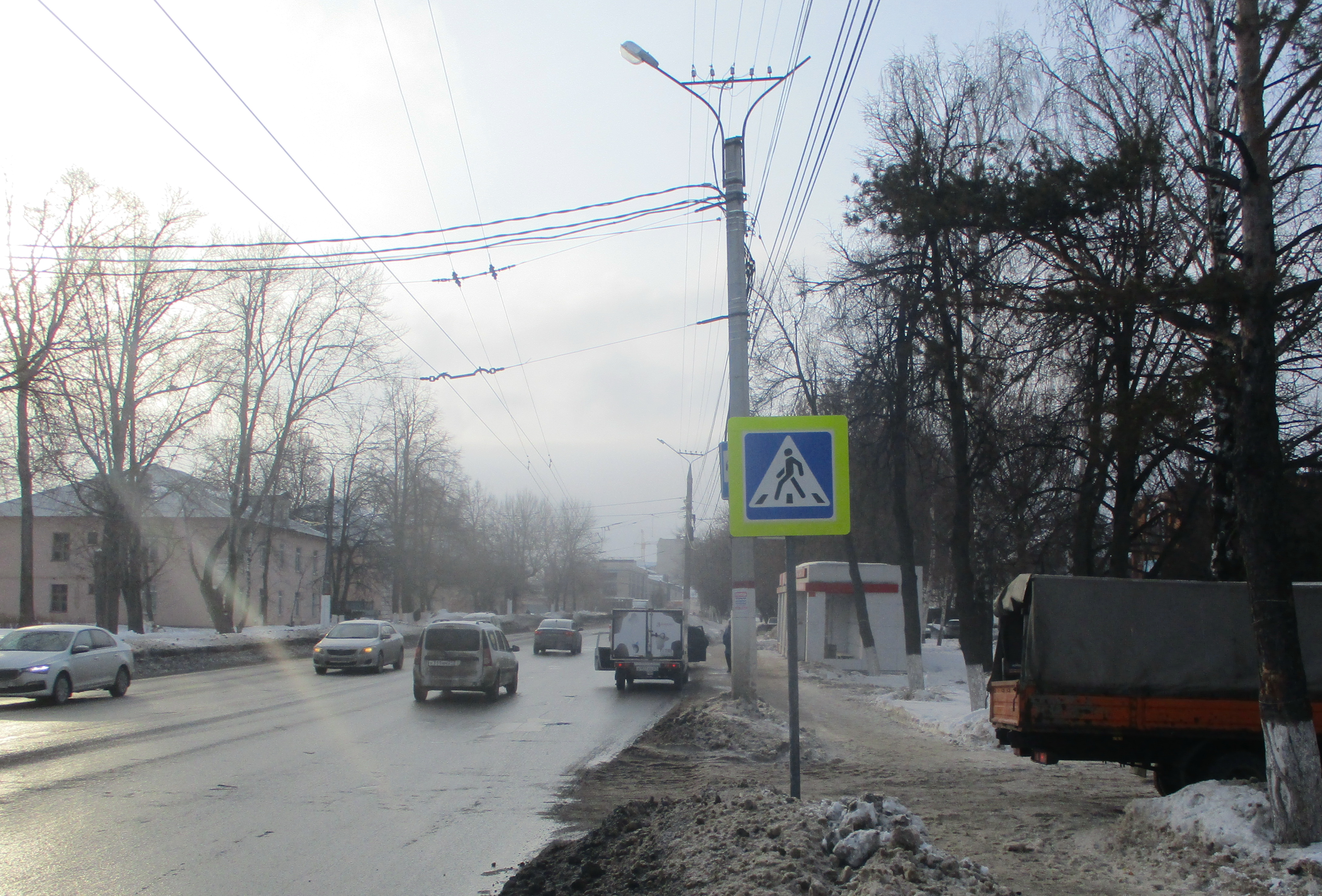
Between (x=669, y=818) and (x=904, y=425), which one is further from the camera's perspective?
(x=904, y=425)

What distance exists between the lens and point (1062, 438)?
1619 centimetres

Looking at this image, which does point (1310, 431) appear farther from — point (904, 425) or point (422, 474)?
point (422, 474)

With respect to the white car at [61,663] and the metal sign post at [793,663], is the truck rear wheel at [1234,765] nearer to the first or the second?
the metal sign post at [793,663]

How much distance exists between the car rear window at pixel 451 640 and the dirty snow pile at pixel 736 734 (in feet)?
16.6

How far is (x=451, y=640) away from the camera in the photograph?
19.5m

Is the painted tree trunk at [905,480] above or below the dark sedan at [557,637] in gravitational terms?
above

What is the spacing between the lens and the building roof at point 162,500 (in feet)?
122

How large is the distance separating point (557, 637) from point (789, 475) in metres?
37.3

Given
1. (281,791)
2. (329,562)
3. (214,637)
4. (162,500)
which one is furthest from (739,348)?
(329,562)

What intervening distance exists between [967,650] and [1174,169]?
366 inches

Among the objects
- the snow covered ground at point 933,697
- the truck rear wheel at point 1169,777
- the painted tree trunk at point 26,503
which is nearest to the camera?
the truck rear wheel at point 1169,777

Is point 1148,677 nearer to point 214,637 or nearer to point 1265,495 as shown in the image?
point 1265,495

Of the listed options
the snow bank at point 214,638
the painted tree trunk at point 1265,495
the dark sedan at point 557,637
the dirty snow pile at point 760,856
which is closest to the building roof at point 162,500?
the snow bank at point 214,638

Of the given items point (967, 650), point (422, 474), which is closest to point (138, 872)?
point (967, 650)
